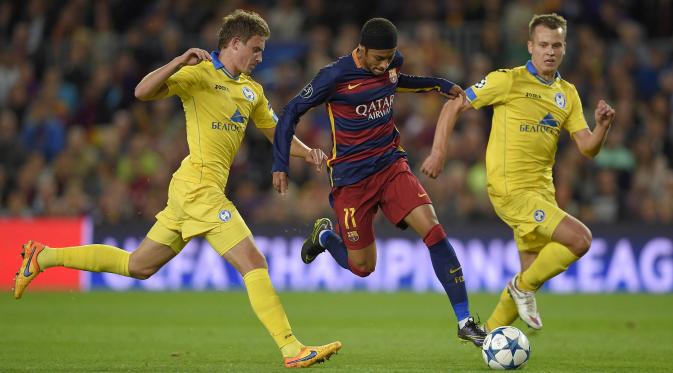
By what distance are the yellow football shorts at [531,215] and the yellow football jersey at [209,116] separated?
8.11 feet

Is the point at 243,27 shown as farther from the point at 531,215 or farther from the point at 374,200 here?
the point at 531,215

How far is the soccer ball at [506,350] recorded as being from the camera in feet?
25.9

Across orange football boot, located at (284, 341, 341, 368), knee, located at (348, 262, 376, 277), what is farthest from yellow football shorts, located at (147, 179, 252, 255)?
knee, located at (348, 262, 376, 277)

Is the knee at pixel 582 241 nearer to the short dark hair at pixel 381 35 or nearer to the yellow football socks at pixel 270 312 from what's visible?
the short dark hair at pixel 381 35

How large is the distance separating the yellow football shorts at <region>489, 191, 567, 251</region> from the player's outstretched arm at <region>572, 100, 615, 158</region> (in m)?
0.53

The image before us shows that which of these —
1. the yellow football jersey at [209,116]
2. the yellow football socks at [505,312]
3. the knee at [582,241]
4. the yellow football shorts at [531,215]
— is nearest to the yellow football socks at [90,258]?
the yellow football jersey at [209,116]

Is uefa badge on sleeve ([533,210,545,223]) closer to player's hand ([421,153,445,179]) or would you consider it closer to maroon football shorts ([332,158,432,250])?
maroon football shorts ([332,158,432,250])

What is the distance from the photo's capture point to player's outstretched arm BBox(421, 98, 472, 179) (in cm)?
841

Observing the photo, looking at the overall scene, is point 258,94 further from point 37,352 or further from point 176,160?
point 176,160

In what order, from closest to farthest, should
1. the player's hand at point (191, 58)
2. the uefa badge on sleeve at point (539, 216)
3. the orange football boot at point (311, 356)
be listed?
1. the player's hand at point (191, 58)
2. the orange football boot at point (311, 356)
3. the uefa badge on sleeve at point (539, 216)

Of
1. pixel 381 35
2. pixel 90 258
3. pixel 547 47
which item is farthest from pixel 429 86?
pixel 90 258

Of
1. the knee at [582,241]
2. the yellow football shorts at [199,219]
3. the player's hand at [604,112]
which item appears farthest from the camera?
the knee at [582,241]

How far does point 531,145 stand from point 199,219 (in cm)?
298

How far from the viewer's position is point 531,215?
30.6 ft
